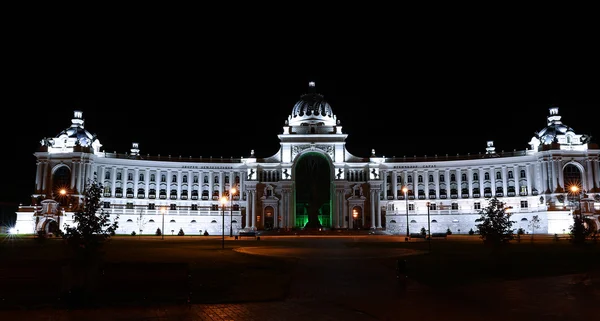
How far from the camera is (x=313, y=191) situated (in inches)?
3873

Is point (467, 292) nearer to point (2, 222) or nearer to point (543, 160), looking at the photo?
point (543, 160)

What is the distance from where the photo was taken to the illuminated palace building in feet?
300

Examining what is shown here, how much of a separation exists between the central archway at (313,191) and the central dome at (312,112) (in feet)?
25.2

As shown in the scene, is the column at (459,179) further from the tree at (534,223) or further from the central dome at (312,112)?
the central dome at (312,112)

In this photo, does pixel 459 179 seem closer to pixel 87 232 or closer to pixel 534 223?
pixel 534 223

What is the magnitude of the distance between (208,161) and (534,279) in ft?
286

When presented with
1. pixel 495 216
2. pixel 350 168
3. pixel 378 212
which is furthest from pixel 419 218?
pixel 495 216

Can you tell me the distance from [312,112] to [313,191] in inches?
700

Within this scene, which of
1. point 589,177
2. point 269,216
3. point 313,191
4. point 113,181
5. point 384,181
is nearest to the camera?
point 589,177

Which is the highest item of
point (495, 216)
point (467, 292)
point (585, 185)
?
point (585, 185)

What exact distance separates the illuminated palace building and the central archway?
208 millimetres

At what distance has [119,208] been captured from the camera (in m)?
91.2

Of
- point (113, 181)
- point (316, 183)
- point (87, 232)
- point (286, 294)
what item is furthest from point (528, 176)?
point (87, 232)

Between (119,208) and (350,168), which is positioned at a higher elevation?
(350,168)
